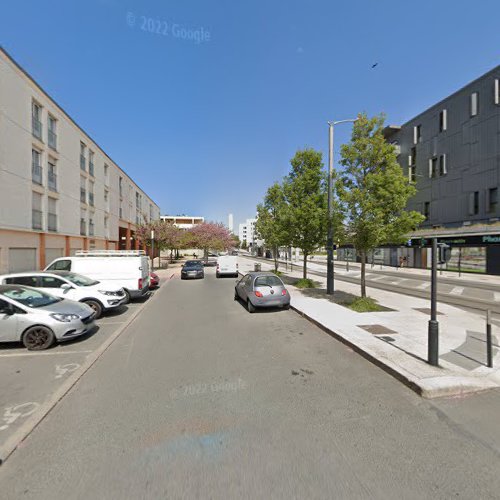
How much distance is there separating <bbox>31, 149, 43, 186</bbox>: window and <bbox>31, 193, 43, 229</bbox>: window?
38.5 inches

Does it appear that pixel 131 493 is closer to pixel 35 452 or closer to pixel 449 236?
pixel 35 452

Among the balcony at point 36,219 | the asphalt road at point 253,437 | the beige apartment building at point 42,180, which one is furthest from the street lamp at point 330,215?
the balcony at point 36,219

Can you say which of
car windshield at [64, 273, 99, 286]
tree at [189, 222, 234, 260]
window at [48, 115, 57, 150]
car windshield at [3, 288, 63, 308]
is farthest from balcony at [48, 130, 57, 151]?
tree at [189, 222, 234, 260]

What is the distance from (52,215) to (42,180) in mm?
2531

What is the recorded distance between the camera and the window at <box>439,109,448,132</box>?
96.5 feet

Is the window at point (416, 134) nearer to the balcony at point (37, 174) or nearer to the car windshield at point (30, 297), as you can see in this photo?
the balcony at point (37, 174)

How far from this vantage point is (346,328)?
7.41 metres

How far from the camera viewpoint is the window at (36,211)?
57.5 ft

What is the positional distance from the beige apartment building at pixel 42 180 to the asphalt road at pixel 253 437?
15527 mm

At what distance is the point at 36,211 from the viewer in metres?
17.9

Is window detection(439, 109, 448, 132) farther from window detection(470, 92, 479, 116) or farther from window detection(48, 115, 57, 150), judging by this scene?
window detection(48, 115, 57, 150)

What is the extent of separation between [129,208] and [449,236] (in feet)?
123

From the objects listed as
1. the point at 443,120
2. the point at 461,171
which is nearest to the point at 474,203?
the point at 461,171

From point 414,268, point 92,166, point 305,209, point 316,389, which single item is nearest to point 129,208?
point 92,166
